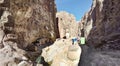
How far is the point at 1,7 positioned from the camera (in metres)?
14.0

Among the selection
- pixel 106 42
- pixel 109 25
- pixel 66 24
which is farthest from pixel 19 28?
pixel 66 24

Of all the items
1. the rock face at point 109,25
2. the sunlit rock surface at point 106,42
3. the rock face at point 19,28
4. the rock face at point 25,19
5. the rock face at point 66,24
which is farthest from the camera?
the rock face at point 66,24

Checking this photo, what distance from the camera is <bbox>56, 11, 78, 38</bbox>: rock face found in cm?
5225

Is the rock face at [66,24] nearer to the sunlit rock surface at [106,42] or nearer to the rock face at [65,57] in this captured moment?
the sunlit rock surface at [106,42]

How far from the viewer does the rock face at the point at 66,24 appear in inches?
2057

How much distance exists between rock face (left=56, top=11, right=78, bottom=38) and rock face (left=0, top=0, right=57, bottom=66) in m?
30.8

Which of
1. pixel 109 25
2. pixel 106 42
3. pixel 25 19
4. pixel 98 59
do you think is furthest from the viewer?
pixel 109 25

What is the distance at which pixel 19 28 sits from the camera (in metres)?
15.4

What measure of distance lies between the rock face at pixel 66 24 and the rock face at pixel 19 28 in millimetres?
30819

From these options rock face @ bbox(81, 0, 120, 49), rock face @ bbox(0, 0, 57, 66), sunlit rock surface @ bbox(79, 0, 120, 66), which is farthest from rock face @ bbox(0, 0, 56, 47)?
rock face @ bbox(81, 0, 120, 49)

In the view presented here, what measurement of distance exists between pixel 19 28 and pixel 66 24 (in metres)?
38.6

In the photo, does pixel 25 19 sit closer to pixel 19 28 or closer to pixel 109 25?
pixel 19 28

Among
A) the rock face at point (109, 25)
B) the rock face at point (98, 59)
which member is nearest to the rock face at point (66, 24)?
the rock face at point (109, 25)

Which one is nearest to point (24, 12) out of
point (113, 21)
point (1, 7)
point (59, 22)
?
point (1, 7)
